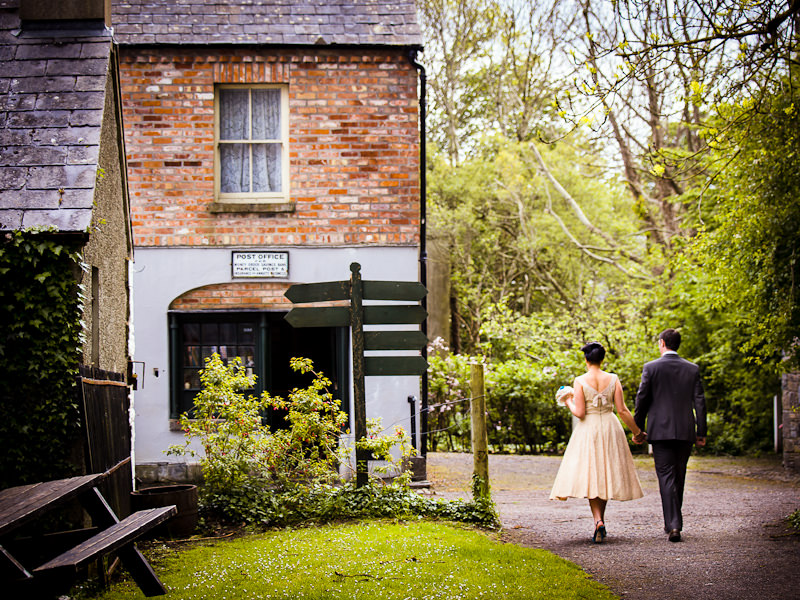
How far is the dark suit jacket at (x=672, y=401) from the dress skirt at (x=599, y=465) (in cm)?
35

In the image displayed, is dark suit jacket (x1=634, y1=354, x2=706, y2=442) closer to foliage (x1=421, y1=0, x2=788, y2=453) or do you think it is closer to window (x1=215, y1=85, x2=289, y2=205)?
foliage (x1=421, y1=0, x2=788, y2=453)

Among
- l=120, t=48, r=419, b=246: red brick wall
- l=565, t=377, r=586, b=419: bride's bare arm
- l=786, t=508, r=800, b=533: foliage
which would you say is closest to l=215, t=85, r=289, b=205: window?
l=120, t=48, r=419, b=246: red brick wall

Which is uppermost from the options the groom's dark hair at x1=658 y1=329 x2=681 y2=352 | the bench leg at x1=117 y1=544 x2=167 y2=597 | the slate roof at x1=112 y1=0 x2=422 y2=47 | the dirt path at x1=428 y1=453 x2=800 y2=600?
the slate roof at x1=112 y1=0 x2=422 y2=47

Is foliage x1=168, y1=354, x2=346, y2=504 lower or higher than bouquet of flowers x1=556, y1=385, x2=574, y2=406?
lower

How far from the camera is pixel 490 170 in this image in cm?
2208

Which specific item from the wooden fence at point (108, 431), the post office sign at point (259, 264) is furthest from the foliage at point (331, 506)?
the post office sign at point (259, 264)

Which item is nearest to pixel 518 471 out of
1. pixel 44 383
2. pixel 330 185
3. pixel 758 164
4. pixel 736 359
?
pixel 736 359

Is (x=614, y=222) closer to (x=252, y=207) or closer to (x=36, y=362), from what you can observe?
(x=252, y=207)

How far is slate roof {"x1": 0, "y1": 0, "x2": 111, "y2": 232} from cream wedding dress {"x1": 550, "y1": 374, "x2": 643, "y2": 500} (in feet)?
15.4

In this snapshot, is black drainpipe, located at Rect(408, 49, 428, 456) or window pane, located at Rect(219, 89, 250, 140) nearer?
black drainpipe, located at Rect(408, 49, 428, 456)

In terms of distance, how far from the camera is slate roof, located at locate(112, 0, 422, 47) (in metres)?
11.2

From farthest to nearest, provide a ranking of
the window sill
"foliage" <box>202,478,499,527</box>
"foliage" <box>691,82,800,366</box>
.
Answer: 1. the window sill
2. "foliage" <box>202,478,499,527</box>
3. "foliage" <box>691,82,800,366</box>

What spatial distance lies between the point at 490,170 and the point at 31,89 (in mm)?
15995

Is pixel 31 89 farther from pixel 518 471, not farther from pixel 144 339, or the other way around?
pixel 518 471
